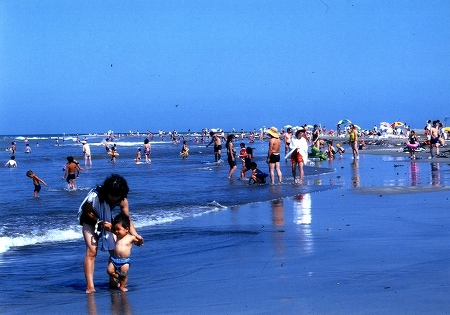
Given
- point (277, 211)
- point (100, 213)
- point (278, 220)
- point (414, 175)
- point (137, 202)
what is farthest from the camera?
point (414, 175)

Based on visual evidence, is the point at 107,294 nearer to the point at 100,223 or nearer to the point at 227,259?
the point at 100,223

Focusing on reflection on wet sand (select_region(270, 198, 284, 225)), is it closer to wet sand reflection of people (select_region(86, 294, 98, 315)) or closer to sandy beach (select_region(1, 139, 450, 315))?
sandy beach (select_region(1, 139, 450, 315))

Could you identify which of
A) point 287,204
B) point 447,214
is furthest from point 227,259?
point 287,204

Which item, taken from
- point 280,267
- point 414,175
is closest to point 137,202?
point 414,175

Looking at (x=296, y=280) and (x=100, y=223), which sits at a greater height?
(x=100, y=223)

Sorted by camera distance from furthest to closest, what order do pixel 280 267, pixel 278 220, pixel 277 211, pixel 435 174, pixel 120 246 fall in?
pixel 435 174 < pixel 277 211 < pixel 278 220 < pixel 280 267 < pixel 120 246

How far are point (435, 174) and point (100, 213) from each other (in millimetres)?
15990

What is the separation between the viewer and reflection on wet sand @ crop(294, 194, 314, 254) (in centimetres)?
920

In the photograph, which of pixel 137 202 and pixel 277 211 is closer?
pixel 277 211

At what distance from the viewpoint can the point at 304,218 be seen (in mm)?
12188

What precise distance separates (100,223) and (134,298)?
883 mm

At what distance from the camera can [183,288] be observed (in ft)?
22.5

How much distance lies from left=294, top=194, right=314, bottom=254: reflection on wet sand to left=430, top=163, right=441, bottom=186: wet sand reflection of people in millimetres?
3710

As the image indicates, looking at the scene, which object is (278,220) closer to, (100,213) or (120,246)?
(120,246)
